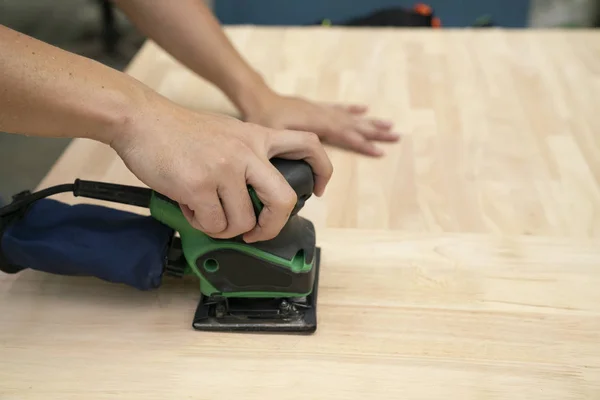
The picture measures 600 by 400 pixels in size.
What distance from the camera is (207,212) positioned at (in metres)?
0.76

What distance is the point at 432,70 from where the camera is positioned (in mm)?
1507

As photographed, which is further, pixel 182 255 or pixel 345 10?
pixel 345 10

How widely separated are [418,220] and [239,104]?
0.44m

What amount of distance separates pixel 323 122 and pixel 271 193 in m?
0.50

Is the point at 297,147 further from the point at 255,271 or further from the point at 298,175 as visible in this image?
the point at 255,271

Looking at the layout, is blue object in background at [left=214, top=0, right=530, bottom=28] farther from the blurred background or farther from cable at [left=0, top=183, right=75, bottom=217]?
cable at [left=0, top=183, right=75, bottom=217]

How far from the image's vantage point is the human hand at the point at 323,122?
48.3 inches

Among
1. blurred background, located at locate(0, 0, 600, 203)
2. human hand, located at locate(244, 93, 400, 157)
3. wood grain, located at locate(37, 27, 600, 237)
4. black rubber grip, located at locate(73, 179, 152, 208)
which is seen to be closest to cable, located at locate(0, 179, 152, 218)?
black rubber grip, located at locate(73, 179, 152, 208)

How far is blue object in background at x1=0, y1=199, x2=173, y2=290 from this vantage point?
845mm

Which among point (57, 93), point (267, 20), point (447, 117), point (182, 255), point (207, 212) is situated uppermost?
point (57, 93)

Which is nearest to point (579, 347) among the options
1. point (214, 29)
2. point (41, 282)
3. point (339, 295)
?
point (339, 295)

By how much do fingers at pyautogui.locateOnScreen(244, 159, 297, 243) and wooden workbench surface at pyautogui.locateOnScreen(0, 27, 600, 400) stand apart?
0.16 metres

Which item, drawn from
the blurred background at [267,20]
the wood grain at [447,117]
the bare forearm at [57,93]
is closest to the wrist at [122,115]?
the bare forearm at [57,93]

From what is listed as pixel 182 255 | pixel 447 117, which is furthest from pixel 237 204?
pixel 447 117
